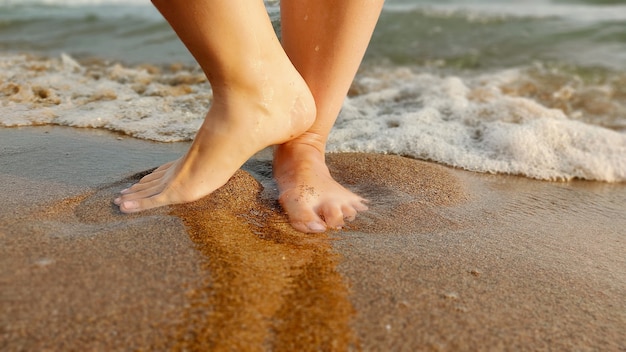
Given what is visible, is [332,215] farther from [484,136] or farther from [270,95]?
[484,136]

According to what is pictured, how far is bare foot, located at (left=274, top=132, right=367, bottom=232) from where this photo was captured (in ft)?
4.59

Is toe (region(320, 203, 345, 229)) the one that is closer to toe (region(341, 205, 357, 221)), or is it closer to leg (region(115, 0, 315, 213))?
toe (region(341, 205, 357, 221))

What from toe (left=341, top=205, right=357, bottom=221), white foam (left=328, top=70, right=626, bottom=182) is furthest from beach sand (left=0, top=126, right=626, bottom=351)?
white foam (left=328, top=70, right=626, bottom=182)

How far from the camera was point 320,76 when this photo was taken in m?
1.62

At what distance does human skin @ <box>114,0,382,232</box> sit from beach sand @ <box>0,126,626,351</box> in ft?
0.21

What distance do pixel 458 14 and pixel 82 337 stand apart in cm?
638

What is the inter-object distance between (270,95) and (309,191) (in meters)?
0.28

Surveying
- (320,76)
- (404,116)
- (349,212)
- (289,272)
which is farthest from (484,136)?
(289,272)

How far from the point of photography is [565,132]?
2.44m

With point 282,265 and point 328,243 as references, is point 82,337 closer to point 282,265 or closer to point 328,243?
point 282,265

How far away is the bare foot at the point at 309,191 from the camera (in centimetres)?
140

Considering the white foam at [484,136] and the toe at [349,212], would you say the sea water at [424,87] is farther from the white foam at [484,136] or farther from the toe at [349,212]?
the toe at [349,212]

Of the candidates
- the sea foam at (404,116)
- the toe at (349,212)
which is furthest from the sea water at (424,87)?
the toe at (349,212)

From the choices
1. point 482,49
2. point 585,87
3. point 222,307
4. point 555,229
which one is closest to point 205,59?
point 222,307
